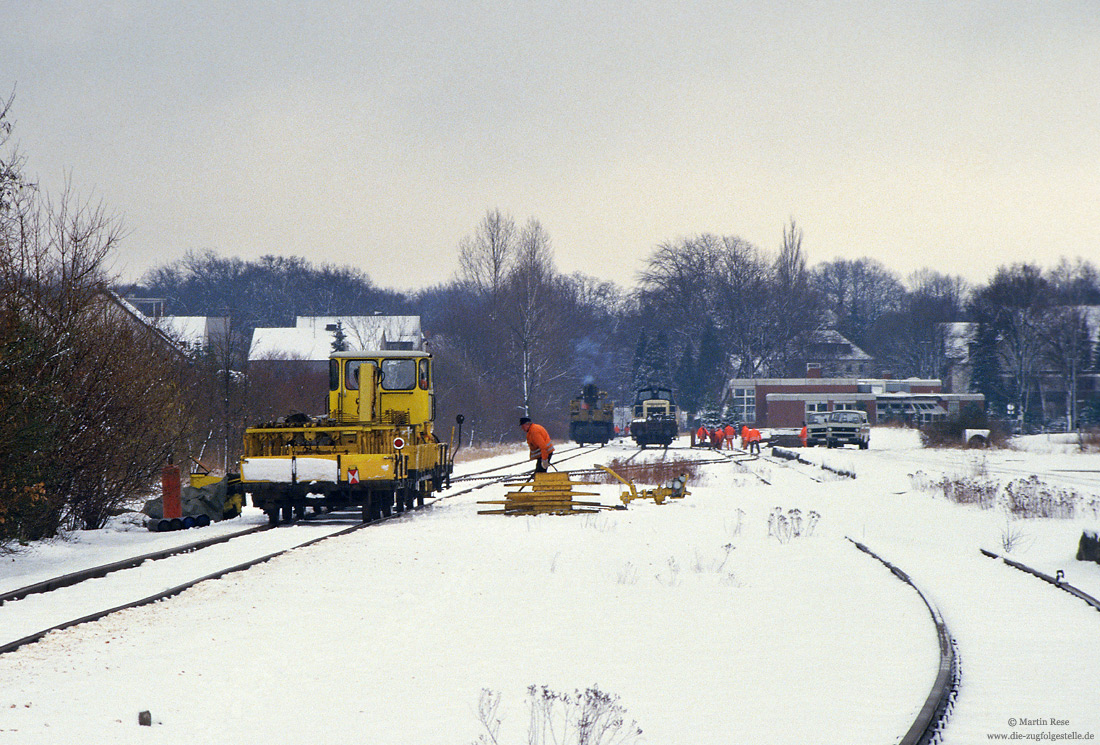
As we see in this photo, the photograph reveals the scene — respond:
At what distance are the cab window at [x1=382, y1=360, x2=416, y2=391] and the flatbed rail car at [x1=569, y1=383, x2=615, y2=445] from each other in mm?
44006

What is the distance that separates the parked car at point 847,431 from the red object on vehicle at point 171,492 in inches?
1578

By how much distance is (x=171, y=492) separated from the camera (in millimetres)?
16938

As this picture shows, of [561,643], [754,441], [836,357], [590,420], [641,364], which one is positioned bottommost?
[561,643]

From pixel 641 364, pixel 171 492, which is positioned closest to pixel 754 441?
pixel 171 492

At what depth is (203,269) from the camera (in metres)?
117

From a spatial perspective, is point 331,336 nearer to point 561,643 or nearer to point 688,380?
point 688,380

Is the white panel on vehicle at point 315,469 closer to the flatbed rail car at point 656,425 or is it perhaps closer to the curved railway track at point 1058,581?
the curved railway track at point 1058,581

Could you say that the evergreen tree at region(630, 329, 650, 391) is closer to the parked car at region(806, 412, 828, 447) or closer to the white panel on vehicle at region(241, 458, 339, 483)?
the parked car at region(806, 412, 828, 447)

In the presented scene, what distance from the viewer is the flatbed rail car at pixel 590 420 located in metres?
64.9

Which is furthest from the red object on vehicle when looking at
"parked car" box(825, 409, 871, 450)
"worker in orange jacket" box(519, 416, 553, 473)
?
"parked car" box(825, 409, 871, 450)

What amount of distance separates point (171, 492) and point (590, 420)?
4902cm

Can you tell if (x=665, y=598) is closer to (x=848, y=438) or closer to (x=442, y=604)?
(x=442, y=604)

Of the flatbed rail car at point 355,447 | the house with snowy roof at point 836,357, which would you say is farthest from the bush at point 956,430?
the house with snowy roof at point 836,357

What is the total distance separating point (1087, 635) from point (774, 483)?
66.5ft
